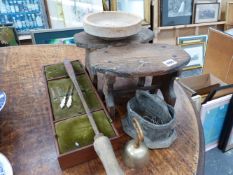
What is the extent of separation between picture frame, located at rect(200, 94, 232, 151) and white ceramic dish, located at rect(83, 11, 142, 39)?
2.32 feet

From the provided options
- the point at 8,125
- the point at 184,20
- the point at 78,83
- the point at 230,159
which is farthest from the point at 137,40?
the point at 184,20

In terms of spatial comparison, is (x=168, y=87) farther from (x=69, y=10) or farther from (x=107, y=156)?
(x=69, y=10)

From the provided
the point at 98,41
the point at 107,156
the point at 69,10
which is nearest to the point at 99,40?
the point at 98,41

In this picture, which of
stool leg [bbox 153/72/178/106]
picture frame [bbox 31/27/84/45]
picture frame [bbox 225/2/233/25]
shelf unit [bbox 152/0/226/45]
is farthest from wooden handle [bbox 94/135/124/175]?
picture frame [bbox 225/2/233/25]

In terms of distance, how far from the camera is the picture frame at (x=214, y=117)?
1234 mm

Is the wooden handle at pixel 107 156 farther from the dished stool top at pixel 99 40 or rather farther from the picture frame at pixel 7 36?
the picture frame at pixel 7 36

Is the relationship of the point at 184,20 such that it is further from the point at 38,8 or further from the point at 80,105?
the point at 80,105

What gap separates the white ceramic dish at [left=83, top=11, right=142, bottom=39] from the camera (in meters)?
0.61

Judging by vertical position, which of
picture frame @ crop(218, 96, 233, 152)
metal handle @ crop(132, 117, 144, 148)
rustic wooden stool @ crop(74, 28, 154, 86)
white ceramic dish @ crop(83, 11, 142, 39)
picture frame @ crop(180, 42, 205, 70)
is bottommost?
picture frame @ crop(218, 96, 233, 152)

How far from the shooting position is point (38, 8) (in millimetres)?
1780

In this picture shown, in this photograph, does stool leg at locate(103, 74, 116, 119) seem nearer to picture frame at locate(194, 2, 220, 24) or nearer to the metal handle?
the metal handle

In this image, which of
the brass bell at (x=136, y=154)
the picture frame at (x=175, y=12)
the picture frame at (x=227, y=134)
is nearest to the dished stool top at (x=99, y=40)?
the brass bell at (x=136, y=154)

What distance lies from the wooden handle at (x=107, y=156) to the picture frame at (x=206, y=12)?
6.61ft

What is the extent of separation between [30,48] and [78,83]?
51cm
